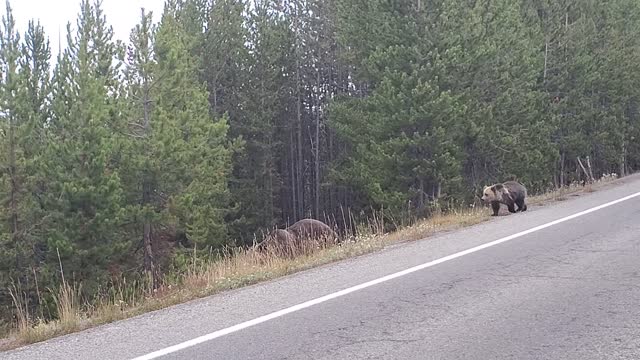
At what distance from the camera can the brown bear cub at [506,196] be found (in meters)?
13.6

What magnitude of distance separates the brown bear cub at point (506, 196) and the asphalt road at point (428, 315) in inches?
175

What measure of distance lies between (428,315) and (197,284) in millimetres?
3521

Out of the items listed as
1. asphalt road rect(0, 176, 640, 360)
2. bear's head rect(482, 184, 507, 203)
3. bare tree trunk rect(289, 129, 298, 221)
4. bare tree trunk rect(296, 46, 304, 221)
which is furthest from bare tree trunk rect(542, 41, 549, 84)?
asphalt road rect(0, 176, 640, 360)

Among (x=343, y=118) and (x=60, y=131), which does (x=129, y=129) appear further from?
(x=343, y=118)

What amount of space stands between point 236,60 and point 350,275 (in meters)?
30.9

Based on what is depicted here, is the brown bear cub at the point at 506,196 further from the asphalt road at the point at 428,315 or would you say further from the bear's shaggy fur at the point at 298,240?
the asphalt road at the point at 428,315

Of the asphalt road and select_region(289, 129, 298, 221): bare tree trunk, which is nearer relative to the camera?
→ the asphalt road

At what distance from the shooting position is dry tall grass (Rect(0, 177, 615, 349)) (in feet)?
21.7

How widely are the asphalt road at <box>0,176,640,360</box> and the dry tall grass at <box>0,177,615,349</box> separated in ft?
1.31

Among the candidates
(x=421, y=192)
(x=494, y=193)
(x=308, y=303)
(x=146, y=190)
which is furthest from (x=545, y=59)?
(x=308, y=303)

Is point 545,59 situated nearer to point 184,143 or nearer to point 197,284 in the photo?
point 184,143

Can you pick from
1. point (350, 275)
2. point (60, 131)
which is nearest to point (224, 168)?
point (60, 131)

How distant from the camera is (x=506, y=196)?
44.6 feet

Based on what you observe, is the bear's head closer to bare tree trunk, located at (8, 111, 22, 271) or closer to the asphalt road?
the asphalt road
